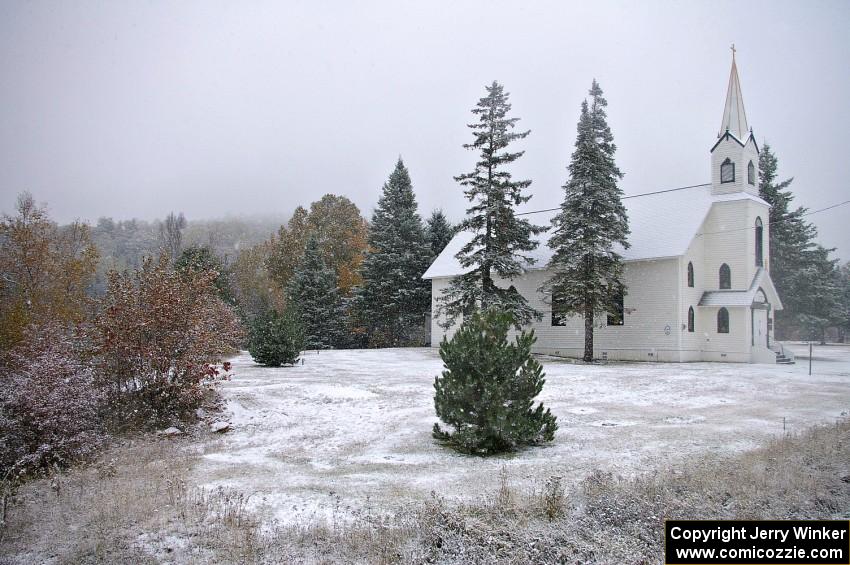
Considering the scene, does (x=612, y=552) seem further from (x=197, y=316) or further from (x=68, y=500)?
(x=197, y=316)

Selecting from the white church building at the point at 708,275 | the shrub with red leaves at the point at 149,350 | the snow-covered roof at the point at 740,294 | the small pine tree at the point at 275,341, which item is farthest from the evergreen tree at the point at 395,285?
the shrub with red leaves at the point at 149,350

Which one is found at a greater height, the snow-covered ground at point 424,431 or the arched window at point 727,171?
the arched window at point 727,171

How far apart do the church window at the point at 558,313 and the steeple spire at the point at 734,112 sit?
1153 cm

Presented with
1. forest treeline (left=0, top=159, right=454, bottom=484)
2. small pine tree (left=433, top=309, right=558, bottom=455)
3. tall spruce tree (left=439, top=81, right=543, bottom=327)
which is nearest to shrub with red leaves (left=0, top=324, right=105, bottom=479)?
forest treeline (left=0, top=159, right=454, bottom=484)

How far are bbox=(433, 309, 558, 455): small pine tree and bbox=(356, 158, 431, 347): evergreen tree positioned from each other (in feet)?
111

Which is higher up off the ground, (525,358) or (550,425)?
(525,358)

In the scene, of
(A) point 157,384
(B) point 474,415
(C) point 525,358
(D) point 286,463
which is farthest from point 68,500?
(C) point 525,358

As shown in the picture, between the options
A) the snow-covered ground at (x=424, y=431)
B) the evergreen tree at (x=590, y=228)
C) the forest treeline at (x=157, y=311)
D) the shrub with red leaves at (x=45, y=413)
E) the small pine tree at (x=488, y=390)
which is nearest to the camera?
the snow-covered ground at (x=424, y=431)

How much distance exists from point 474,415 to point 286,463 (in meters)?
3.02

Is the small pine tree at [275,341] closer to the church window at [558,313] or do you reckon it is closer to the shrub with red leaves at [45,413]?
the church window at [558,313]

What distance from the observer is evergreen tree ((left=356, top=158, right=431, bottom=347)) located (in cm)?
4397

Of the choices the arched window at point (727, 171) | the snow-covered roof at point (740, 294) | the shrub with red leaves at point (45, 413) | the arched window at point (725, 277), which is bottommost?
the shrub with red leaves at point (45, 413)

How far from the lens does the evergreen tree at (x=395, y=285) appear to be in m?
44.0

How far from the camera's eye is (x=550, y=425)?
9852 millimetres
